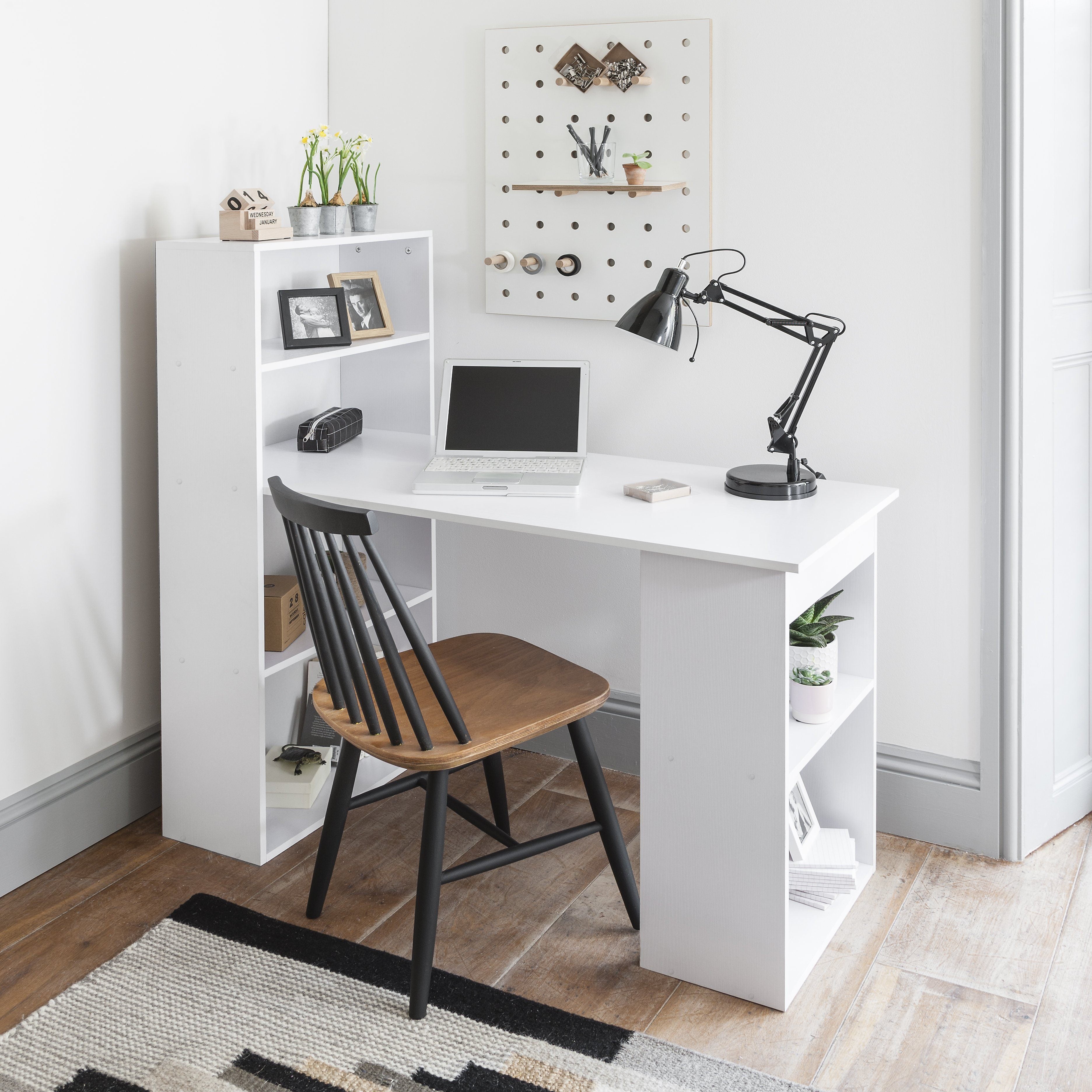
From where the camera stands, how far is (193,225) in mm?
2480

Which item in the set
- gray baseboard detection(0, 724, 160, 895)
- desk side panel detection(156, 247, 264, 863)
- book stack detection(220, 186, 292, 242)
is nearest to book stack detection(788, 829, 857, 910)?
desk side panel detection(156, 247, 264, 863)

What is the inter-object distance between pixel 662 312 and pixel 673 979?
3.74ft

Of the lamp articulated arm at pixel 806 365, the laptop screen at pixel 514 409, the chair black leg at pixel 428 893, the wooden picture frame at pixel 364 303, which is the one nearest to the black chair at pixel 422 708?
the chair black leg at pixel 428 893

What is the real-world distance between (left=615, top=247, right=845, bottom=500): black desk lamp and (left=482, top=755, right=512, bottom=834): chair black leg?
0.73 meters

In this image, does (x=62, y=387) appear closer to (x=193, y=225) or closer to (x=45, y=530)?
(x=45, y=530)

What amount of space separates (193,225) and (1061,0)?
174 cm

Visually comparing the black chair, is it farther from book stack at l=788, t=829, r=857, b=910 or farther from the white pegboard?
the white pegboard

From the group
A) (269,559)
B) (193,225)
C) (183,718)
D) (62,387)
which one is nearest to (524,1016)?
(183,718)

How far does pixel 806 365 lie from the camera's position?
7.39 ft

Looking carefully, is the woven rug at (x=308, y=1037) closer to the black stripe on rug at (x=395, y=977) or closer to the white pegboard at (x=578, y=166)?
the black stripe on rug at (x=395, y=977)

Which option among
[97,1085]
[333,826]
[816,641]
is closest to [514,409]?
[816,641]

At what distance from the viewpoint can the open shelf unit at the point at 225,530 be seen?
7.18ft

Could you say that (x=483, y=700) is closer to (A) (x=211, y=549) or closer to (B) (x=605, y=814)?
(B) (x=605, y=814)

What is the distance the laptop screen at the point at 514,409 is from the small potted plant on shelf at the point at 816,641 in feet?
1.93
